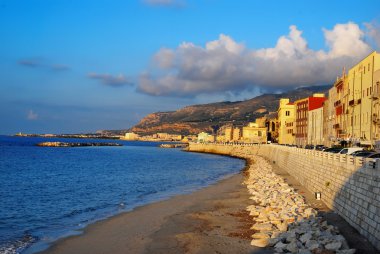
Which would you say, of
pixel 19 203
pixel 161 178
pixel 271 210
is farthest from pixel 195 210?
pixel 161 178

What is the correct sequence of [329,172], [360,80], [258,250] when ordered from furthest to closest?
[360,80], [329,172], [258,250]

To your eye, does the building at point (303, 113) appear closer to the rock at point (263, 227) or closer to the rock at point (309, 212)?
the rock at point (309, 212)

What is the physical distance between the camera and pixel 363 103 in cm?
5069

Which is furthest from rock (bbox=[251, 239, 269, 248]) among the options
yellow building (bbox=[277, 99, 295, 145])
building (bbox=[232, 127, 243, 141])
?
building (bbox=[232, 127, 243, 141])

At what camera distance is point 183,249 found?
59.5 ft

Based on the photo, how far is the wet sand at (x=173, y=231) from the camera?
1830cm

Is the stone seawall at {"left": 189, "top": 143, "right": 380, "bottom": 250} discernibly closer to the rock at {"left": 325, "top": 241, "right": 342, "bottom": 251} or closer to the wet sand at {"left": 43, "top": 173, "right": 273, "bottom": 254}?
the rock at {"left": 325, "top": 241, "right": 342, "bottom": 251}

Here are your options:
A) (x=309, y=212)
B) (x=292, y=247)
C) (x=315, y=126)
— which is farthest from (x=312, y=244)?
(x=315, y=126)

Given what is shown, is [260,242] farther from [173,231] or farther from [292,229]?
[173,231]

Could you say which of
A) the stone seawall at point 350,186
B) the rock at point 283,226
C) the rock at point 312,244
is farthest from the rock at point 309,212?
the rock at point 312,244

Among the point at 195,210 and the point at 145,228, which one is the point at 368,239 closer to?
the point at 145,228

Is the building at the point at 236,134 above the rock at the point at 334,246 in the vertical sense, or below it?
above

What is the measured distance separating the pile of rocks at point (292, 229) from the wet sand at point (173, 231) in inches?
27.7

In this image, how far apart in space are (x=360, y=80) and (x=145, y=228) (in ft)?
130
